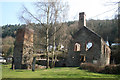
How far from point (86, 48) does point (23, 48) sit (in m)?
11.3

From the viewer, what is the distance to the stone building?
23.2 m

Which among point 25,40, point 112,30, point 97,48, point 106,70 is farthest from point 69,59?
point 112,30

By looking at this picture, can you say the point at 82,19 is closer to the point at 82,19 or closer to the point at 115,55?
the point at 82,19

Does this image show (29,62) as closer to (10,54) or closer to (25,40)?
(25,40)

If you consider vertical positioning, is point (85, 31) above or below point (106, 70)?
above

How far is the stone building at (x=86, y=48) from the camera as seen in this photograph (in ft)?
76.1

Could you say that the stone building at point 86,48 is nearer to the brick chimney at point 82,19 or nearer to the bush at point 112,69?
the brick chimney at point 82,19

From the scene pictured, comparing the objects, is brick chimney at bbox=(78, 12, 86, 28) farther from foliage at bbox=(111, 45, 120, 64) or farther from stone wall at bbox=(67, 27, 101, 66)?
foliage at bbox=(111, 45, 120, 64)

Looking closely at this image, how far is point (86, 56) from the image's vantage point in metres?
24.5

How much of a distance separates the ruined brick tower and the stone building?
8.18 meters

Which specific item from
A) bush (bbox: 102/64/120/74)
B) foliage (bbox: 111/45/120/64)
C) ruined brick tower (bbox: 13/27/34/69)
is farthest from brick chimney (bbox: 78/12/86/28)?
bush (bbox: 102/64/120/74)

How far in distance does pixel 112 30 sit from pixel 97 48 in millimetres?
12323

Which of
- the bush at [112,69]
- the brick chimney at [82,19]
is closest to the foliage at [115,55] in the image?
the brick chimney at [82,19]

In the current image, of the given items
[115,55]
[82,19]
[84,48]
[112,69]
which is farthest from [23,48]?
[115,55]
